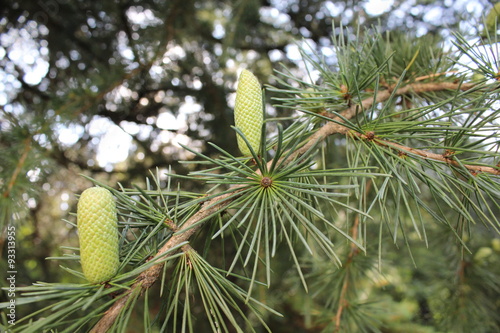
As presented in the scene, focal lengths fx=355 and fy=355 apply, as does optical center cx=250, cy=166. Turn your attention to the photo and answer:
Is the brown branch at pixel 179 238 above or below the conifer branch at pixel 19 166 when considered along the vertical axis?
below

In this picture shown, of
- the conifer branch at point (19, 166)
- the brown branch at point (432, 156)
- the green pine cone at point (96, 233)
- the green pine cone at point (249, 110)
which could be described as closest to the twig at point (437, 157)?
the brown branch at point (432, 156)

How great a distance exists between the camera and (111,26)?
5.13 ft

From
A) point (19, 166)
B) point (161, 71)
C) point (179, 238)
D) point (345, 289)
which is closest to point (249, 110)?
point (179, 238)

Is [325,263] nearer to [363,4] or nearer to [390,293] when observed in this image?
[390,293]

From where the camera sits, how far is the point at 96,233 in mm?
329

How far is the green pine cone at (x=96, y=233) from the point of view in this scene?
0.33 m

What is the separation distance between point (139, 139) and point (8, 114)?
635 millimetres

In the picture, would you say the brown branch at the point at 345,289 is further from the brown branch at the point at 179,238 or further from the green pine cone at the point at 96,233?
the green pine cone at the point at 96,233

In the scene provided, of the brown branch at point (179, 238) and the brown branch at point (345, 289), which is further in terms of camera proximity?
the brown branch at point (345, 289)

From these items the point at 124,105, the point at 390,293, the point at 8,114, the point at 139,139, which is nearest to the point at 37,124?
the point at 8,114

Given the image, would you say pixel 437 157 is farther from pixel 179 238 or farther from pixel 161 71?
pixel 161 71

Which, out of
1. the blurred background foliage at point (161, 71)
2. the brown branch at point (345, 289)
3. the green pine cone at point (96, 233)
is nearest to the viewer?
the green pine cone at point (96, 233)

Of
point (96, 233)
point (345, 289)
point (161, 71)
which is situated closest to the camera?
point (96, 233)

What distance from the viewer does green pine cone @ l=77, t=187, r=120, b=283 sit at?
0.33 m
